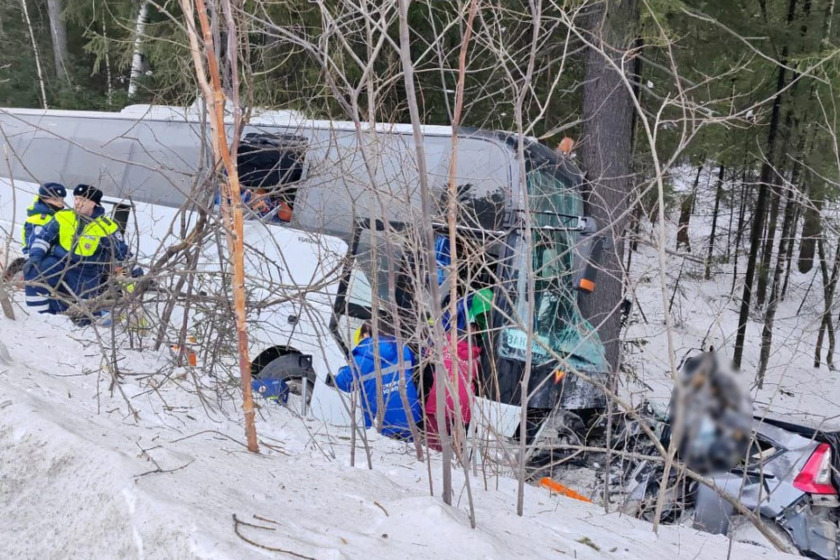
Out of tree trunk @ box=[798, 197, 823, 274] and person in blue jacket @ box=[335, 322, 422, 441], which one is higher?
tree trunk @ box=[798, 197, 823, 274]

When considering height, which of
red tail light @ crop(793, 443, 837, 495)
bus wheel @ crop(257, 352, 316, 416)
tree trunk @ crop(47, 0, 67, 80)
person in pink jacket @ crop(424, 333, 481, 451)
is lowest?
bus wheel @ crop(257, 352, 316, 416)

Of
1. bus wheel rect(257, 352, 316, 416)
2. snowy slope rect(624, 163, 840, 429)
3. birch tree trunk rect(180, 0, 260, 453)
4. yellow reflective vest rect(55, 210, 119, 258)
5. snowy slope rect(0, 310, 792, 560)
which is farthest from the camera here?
bus wheel rect(257, 352, 316, 416)

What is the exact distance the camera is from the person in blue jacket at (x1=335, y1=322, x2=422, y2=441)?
4062 millimetres

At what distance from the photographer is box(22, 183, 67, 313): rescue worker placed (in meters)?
5.32

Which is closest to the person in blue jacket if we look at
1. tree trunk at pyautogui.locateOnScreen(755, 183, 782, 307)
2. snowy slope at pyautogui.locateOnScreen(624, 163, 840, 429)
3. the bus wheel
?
snowy slope at pyautogui.locateOnScreen(624, 163, 840, 429)

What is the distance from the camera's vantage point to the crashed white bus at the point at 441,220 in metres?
3.87

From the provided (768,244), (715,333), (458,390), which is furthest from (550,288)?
(768,244)

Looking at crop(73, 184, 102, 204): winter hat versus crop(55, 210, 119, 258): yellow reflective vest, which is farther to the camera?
crop(73, 184, 102, 204): winter hat

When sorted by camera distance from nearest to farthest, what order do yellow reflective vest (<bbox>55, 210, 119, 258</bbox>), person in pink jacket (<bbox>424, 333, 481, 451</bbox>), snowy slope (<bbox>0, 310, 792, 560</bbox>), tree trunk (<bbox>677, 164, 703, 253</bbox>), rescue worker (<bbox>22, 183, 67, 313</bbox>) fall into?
snowy slope (<bbox>0, 310, 792, 560</bbox>) → person in pink jacket (<bbox>424, 333, 481, 451</bbox>) → rescue worker (<bbox>22, 183, 67, 313</bbox>) → yellow reflective vest (<bbox>55, 210, 119, 258</bbox>) → tree trunk (<bbox>677, 164, 703, 253</bbox>)

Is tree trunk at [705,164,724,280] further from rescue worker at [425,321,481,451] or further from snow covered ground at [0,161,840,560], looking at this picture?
rescue worker at [425,321,481,451]

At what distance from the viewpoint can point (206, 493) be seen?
2.60 metres

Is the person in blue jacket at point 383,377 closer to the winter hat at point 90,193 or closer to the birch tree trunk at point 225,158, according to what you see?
the birch tree trunk at point 225,158

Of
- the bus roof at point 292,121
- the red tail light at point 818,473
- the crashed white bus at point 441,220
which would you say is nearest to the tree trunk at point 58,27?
the bus roof at point 292,121

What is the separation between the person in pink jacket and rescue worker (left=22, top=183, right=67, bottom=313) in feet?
9.36
